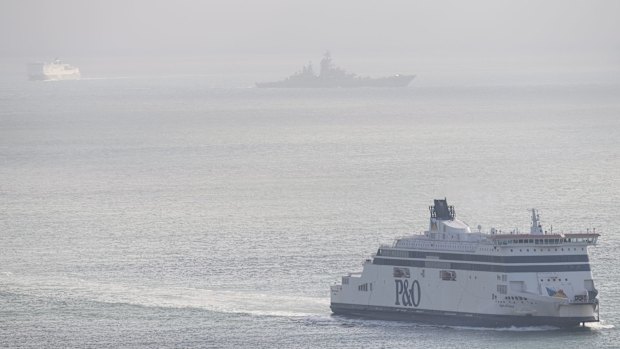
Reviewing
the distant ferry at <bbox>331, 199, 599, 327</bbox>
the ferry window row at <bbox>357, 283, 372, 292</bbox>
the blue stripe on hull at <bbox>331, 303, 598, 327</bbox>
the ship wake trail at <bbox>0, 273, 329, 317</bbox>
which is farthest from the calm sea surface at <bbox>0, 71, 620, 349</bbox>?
the ferry window row at <bbox>357, 283, 372, 292</bbox>

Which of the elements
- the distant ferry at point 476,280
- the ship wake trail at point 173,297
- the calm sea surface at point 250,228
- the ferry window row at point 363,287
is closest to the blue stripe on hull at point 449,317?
the distant ferry at point 476,280

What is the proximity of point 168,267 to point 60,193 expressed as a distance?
4199 centimetres

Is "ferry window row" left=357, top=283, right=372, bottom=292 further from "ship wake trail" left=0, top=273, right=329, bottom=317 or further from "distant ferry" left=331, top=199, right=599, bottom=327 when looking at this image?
"ship wake trail" left=0, top=273, right=329, bottom=317

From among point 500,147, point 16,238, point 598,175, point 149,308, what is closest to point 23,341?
point 149,308

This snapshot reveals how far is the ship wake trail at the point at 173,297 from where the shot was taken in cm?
9100

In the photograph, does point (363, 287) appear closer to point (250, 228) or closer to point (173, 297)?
point (173, 297)

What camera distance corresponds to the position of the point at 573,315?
8419 cm

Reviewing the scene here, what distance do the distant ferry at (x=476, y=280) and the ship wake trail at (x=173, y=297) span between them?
94.4 inches

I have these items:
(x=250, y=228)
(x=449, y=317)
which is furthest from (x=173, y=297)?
(x=250, y=228)

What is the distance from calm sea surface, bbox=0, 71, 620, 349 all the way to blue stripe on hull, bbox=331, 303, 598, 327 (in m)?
0.54

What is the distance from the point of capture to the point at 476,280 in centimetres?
8656

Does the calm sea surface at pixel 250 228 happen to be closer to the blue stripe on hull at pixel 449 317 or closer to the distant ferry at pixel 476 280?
the blue stripe on hull at pixel 449 317

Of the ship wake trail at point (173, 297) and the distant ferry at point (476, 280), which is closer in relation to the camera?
the distant ferry at point (476, 280)

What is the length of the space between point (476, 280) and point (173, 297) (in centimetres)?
1632
